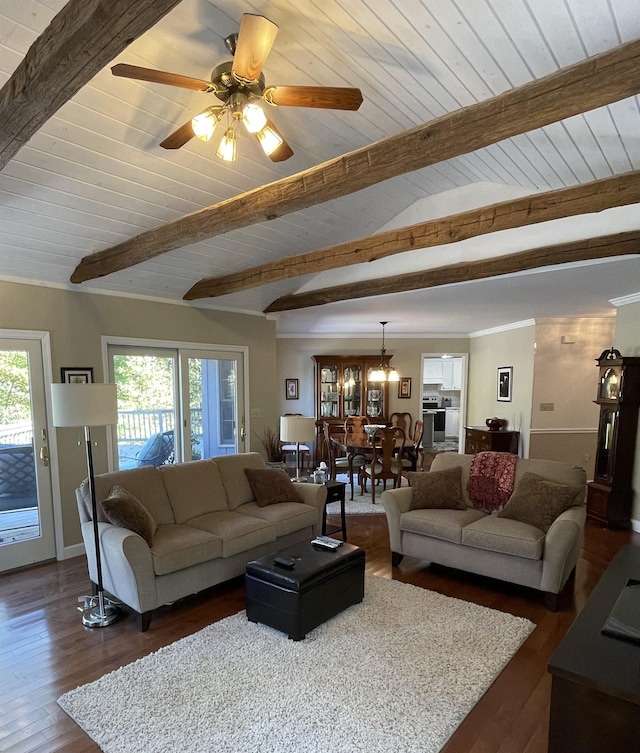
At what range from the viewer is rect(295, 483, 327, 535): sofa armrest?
3920mm

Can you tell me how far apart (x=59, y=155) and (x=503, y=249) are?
11.1 ft

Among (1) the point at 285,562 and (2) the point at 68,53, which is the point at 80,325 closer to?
(1) the point at 285,562

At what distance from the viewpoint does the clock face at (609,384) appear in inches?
185

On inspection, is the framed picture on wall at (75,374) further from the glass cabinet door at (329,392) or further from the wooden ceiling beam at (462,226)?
the glass cabinet door at (329,392)

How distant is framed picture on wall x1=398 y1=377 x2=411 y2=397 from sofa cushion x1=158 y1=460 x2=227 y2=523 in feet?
17.2

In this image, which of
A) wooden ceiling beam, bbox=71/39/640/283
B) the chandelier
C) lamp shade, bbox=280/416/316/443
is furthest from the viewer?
the chandelier

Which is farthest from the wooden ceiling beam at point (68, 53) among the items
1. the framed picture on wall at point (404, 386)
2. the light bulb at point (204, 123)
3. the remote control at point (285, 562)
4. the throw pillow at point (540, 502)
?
the framed picture on wall at point (404, 386)

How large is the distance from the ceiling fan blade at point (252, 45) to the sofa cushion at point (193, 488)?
9.43 ft

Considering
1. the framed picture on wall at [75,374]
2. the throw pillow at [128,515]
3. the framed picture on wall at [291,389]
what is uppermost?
the framed picture on wall at [75,374]

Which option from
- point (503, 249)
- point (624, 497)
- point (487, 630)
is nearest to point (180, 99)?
point (503, 249)

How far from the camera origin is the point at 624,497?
4.69 m

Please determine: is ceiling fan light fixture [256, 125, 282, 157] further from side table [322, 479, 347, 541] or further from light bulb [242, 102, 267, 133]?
side table [322, 479, 347, 541]

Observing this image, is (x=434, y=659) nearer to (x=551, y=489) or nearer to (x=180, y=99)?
(x=551, y=489)

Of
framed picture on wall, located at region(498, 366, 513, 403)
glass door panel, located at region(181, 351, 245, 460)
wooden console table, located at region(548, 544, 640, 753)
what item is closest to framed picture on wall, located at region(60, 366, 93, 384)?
glass door panel, located at region(181, 351, 245, 460)
